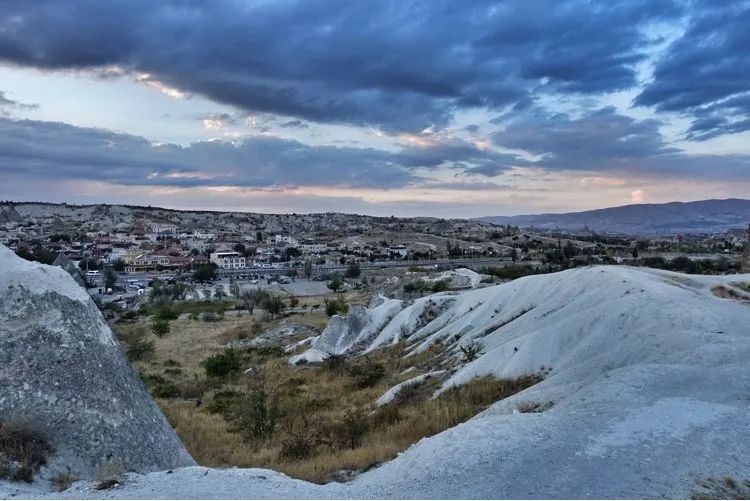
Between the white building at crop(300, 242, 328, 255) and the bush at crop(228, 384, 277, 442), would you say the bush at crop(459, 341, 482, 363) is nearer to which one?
the bush at crop(228, 384, 277, 442)

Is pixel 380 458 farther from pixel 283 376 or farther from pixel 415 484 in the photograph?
Result: pixel 283 376

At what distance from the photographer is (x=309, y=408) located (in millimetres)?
18891

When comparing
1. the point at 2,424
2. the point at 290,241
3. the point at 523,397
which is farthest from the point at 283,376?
the point at 290,241

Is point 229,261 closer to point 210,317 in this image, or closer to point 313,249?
point 313,249

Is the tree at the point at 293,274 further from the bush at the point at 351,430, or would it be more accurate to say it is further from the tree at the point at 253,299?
the bush at the point at 351,430

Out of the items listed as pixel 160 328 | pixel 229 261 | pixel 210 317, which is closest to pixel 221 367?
pixel 160 328

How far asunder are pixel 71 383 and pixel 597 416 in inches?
367

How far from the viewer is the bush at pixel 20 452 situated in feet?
26.3

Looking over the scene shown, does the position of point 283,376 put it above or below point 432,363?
below

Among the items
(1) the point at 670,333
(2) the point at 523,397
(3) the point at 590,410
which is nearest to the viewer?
(3) the point at 590,410

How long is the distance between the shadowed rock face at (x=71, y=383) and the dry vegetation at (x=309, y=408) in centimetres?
268

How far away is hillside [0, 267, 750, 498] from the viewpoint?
7.82 m

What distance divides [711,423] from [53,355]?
11506 mm

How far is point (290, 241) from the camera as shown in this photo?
19238 cm
